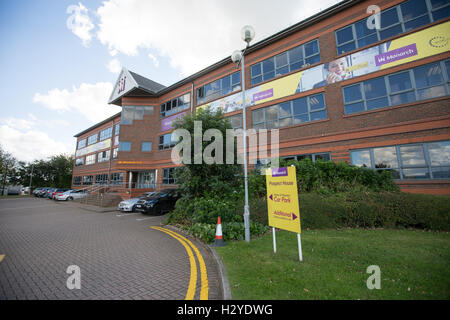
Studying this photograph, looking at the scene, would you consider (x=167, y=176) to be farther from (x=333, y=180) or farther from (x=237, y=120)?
(x=333, y=180)

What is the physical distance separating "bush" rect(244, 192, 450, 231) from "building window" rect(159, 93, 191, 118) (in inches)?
708

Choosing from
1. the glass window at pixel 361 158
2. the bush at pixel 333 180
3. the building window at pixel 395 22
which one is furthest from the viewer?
the glass window at pixel 361 158

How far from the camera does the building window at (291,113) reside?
1341 cm

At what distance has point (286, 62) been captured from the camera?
15117 millimetres

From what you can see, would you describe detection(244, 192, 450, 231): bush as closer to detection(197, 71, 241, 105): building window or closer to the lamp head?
the lamp head

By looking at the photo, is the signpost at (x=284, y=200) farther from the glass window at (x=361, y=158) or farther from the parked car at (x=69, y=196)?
the parked car at (x=69, y=196)

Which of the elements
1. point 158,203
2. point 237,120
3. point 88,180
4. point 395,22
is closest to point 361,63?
point 395,22

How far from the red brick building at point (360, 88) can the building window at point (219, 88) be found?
11 cm

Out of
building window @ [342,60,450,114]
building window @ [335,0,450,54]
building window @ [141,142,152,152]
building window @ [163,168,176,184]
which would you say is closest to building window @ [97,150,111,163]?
building window @ [141,142,152,152]

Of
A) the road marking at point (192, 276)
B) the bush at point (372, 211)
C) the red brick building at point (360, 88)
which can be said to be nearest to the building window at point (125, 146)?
the red brick building at point (360, 88)

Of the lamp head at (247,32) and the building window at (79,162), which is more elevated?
the building window at (79,162)

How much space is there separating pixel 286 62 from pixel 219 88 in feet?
22.5

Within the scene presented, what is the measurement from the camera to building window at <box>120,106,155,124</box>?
2570 centimetres
